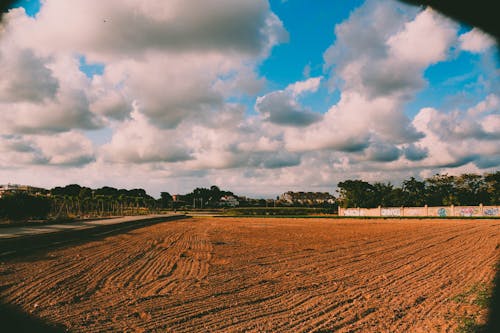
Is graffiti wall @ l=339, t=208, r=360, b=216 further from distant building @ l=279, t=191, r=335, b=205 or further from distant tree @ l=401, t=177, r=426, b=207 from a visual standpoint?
distant building @ l=279, t=191, r=335, b=205

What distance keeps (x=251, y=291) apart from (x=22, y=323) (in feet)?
12.2

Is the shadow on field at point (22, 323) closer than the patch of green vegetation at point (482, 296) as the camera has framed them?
Yes

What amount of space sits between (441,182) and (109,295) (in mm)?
68886

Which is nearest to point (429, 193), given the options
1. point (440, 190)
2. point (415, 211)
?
point (440, 190)

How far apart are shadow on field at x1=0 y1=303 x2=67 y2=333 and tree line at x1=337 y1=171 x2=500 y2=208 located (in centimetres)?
6034

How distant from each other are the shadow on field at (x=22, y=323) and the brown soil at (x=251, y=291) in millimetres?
143

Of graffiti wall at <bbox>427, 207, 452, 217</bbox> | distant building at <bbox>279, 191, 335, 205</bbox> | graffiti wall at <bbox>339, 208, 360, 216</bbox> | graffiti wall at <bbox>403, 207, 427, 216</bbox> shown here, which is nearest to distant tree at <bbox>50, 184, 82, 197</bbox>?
graffiti wall at <bbox>339, 208, 360, 216</bbox>

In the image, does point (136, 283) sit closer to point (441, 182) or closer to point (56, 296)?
point (56, 296)

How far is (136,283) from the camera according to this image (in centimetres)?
731

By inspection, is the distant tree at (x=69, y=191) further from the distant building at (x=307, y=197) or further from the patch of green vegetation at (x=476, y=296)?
the distant building at (x=307, y=197)

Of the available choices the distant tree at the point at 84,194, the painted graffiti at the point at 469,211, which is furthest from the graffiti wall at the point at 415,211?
the distant tree at the point at 84,194

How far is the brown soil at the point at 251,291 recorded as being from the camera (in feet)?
16.1

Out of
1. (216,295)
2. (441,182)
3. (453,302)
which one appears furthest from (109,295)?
(441,182)

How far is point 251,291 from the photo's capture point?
21.8 feet
